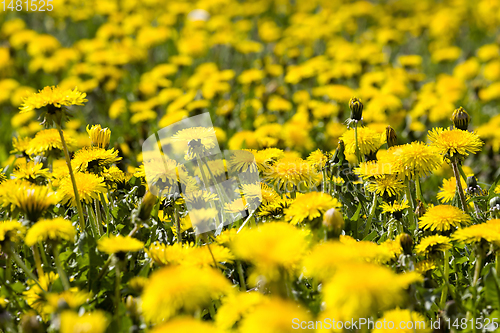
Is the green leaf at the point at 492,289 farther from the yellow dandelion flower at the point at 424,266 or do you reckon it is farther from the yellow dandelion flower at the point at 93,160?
the yellow dandelion flower at the point at 93,160

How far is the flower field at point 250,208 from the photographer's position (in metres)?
1.20

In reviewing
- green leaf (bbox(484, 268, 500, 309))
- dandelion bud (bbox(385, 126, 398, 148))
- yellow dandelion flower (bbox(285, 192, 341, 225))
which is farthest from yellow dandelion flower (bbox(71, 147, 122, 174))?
green leaf (bbox(484, 268, 500, 309))

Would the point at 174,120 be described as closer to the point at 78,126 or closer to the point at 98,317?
the point at 78,126

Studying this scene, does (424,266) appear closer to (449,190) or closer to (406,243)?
(406,243)

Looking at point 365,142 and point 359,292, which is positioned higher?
point 365,142

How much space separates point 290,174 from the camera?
199 cm

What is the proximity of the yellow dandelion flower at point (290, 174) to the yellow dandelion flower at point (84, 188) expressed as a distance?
0.70 m

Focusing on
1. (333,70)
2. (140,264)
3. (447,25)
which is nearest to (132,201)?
(140,264)

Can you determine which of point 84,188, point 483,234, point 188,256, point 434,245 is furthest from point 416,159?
point 84,188

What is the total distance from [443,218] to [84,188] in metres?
1.40

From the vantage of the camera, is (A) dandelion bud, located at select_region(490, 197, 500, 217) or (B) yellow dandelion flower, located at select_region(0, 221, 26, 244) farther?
(A) dandelion bud, located at select_region(490, 197, 500, 217)

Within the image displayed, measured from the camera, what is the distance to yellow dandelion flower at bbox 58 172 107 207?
6.24 ft

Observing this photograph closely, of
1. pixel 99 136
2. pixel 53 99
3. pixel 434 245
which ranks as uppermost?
pixel 53 99

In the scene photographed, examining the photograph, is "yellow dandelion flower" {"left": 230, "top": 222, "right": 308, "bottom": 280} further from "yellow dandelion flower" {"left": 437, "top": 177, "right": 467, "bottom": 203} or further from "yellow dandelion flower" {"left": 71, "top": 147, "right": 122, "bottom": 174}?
"yellow dandelion flower" {"left": 437, "top": 177, "right": 467, "bottom": 203}
